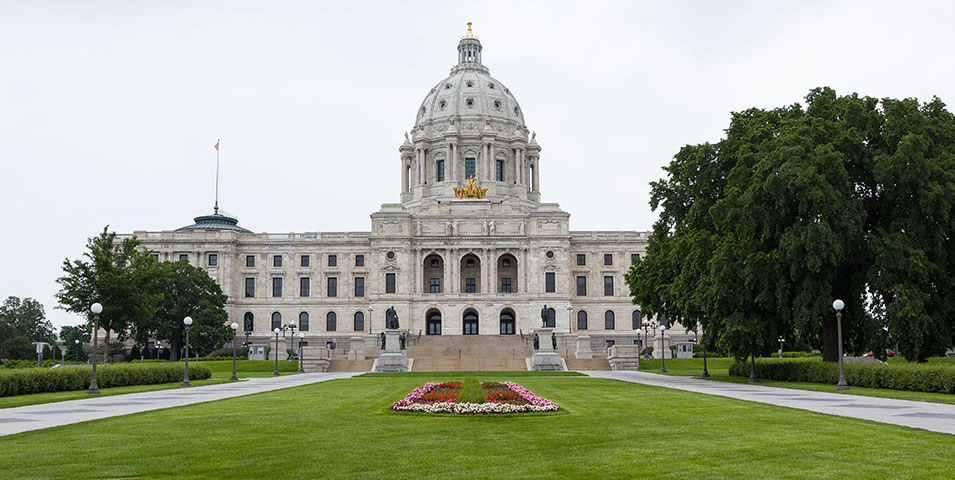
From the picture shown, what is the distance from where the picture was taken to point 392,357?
214ft

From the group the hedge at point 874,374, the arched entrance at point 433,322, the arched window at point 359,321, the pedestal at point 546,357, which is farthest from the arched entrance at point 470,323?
the hedge at point 874,374

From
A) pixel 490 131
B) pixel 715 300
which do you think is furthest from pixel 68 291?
pixel 490 131

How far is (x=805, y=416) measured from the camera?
2083 centimetres

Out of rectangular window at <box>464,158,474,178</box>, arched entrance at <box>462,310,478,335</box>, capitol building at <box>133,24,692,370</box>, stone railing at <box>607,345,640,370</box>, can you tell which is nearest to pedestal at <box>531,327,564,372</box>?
stone railing at <box>607,345,640,370</box>

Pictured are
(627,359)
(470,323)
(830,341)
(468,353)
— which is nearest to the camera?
(830,341)

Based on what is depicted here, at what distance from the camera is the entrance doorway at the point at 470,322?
106000 millimetres

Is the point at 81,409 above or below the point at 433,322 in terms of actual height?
below

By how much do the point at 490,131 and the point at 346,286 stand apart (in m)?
27.9

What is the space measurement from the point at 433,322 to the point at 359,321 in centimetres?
958

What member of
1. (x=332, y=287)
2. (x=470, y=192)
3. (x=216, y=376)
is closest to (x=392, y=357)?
(x=216, y=376)

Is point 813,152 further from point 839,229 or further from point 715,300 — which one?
point 715,300

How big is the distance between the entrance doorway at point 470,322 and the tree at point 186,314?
27661mm

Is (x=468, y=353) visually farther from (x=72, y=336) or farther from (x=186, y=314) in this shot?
(x=72, y=336)

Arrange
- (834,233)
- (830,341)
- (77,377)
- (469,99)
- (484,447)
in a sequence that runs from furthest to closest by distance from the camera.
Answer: (469,99) → (830,341) → (834,233) → (77,377) → (484,447)
